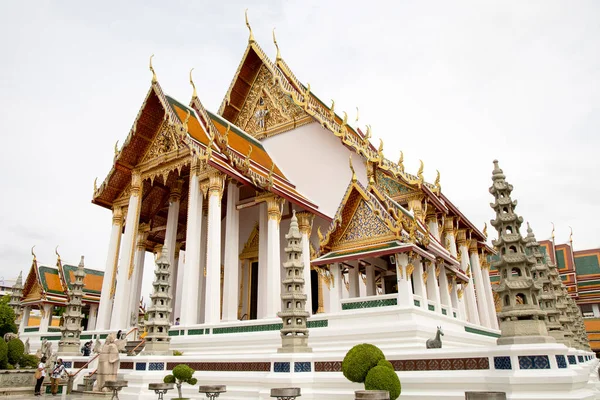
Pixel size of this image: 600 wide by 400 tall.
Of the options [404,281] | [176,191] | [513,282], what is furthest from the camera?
[176,191]

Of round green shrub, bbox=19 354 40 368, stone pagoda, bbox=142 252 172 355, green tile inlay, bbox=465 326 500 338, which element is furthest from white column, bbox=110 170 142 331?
green tile inlay, bbox=465 326 500 338

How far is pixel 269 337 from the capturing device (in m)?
8.45

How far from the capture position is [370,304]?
7586 mm

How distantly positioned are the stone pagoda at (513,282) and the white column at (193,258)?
7007mm

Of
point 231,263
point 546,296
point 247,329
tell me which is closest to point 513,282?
point 546,296

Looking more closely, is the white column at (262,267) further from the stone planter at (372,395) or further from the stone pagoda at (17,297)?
the stone pagoda at (17,297)

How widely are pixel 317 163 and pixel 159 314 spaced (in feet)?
21.5

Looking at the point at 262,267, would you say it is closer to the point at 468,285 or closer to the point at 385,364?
the point at 468,285

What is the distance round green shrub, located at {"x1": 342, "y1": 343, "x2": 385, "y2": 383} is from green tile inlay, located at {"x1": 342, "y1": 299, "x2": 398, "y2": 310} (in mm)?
2512

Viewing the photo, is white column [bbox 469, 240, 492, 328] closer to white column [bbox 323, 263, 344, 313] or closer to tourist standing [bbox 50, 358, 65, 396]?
white column [bbox 323, 263, 344, 313]

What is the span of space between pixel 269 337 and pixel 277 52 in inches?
366

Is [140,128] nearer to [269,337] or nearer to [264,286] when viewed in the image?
[264,286]

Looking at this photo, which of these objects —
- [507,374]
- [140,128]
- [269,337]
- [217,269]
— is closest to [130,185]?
[140,128]

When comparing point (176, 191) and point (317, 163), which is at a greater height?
point (317, 163)
